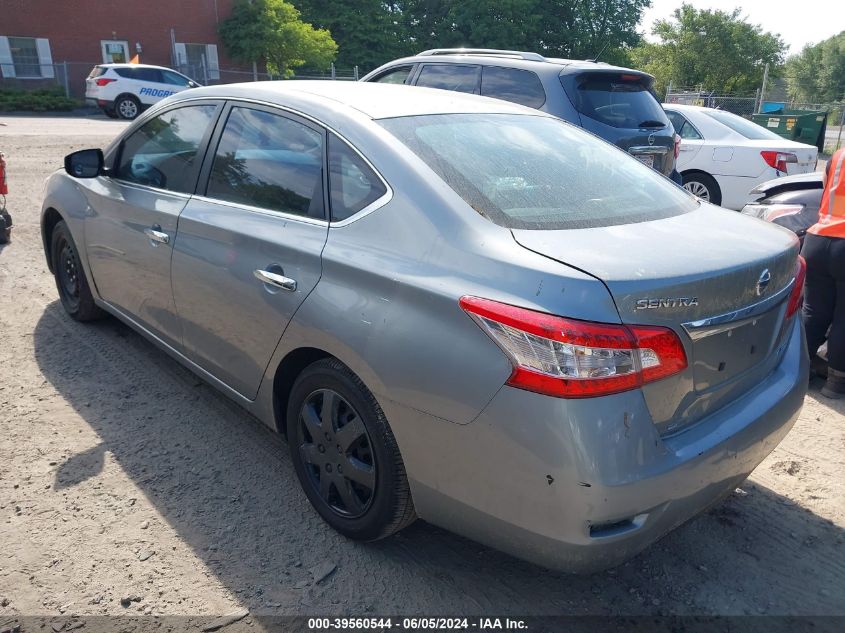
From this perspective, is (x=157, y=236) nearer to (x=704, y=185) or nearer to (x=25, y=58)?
(x=704, y=185)

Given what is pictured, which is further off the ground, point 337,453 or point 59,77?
point 59,77

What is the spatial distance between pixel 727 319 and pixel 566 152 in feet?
3.66

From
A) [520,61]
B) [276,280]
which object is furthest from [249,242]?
[520,61]

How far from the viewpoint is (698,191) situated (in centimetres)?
984

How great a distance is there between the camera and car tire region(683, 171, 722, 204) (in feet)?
31.7

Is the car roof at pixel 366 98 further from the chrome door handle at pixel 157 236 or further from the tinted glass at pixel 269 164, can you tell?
the chrome door handle at pixel 157 236

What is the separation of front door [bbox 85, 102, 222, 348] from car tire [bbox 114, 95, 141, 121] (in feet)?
67.7

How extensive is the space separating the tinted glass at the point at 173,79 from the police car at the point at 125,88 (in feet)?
0.21

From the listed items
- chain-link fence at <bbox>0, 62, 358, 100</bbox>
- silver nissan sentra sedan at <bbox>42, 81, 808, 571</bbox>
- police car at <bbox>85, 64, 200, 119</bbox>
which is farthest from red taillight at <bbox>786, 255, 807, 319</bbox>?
chain-link fence at <bbox>0, 62, 358, 100</bbox>

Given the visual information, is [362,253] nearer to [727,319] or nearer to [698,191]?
[727,319]

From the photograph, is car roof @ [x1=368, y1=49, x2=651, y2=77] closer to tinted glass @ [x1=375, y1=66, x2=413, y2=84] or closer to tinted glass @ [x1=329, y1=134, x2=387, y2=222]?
tinted glass @ [x1=375, y1=66, x2=413, y2=84]

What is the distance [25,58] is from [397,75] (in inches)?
1117

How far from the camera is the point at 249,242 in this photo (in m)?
2.91

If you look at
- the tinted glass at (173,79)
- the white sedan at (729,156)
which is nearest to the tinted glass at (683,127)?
the white sedan at (729,156)
